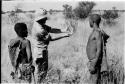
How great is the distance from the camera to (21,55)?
6.84m

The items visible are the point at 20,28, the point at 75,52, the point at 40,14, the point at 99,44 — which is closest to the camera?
the point at 99,44

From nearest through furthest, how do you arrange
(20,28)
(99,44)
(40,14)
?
(99,44)
(40,14)
(20,28)


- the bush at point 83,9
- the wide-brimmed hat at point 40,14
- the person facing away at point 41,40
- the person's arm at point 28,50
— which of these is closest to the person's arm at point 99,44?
the bush at point 83,9

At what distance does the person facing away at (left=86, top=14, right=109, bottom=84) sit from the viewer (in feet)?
21.1

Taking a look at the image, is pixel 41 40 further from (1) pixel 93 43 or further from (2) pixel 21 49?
(1) pixel 93 43

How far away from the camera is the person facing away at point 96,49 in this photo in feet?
21.1

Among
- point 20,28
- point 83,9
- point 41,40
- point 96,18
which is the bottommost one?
point 41,40

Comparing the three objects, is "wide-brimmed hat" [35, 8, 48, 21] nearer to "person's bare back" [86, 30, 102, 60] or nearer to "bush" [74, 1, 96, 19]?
"bush" [74, 1, 96, 19]

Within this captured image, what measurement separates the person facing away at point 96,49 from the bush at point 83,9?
11 cm

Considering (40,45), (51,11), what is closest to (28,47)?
(40,45)

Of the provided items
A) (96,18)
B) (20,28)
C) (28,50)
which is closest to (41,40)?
(28,50)

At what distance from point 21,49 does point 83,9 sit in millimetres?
1190

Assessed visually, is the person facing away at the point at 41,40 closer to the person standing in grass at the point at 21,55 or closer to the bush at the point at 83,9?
the person standing in grass at the point at 21,55

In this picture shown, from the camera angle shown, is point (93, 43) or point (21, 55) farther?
point (21, 55)
